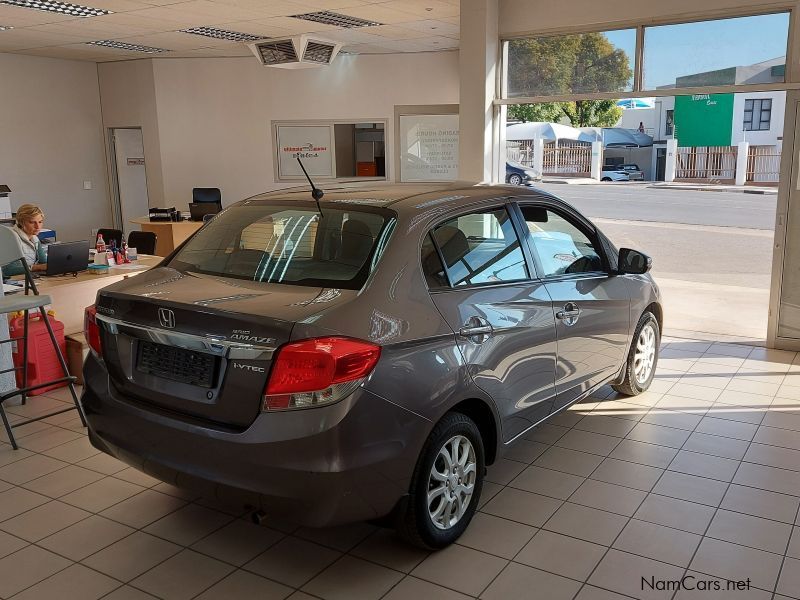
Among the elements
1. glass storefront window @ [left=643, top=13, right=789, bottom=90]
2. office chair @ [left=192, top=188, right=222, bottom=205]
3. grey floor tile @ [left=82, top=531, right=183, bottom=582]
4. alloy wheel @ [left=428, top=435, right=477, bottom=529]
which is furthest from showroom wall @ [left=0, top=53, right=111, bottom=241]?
alloy wheel @ [left=428, top=435, right=477, bottom=529]

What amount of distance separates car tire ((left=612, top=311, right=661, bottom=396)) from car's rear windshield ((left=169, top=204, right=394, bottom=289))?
221cm

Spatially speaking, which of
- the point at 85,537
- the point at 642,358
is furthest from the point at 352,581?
the point at 642,358

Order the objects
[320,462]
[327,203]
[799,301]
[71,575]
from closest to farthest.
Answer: [320,462], [71,575], [327,203], [799,301]

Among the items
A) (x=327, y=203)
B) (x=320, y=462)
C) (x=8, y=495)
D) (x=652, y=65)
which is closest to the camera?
(x=320, y=462)

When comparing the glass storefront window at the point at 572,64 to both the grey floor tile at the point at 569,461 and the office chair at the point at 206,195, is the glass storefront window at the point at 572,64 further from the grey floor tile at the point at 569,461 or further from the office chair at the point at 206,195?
the office chair at the point at 206,195

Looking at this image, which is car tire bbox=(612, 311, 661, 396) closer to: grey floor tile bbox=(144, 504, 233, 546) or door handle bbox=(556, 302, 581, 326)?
door handle bbox=(556, 302, 581, 326)

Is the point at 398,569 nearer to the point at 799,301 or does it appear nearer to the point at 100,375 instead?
the point at 100,375

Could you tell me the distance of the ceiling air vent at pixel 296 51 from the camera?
8.96m

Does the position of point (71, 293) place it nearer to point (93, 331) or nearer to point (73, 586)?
point (93, 331)

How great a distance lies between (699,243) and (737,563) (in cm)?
720

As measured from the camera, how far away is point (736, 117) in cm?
635

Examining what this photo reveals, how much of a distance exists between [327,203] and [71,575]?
1.75 metres

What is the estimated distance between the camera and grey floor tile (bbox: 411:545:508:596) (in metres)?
2.62

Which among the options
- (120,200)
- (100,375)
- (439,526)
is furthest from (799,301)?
A: (120,200)
